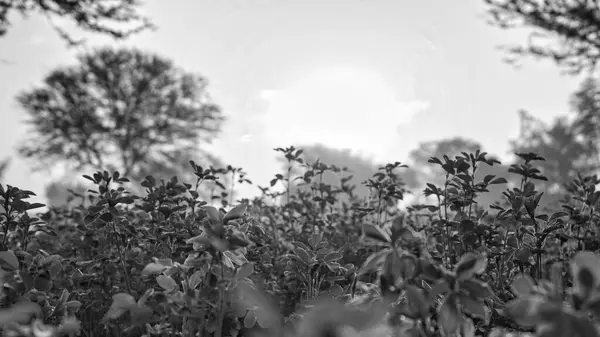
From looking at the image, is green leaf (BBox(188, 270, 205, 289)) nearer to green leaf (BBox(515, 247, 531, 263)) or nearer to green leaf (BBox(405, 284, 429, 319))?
green leaf (BBox(405, 284, 429, 319))

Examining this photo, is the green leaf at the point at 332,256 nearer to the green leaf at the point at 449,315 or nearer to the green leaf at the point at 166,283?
the green leaf at the point at 166,283

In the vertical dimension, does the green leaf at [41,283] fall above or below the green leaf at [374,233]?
below

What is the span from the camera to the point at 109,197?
176cm

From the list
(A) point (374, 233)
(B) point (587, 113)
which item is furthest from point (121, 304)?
(B) point (587, 113)

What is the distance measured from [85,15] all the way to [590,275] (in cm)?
929

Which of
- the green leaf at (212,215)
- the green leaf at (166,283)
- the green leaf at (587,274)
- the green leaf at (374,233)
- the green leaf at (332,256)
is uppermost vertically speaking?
the green leaf at (212,215)

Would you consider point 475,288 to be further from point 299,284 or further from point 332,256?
point 299,284

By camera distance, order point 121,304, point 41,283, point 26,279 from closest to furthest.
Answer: point 121,304, point 26,279, point 41,283

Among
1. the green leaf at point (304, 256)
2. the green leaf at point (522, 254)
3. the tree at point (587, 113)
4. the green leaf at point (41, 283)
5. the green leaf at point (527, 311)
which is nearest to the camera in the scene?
the green leaf at point (527, 311)

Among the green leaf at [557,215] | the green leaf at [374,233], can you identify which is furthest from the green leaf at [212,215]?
the green leaf at [557,215]

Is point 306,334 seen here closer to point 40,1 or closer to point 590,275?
point 590,275

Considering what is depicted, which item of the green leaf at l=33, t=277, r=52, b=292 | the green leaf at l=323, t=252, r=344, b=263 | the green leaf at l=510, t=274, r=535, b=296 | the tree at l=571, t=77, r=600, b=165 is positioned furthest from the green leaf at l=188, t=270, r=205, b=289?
the tree at l=571, t=77, r=600, b=165

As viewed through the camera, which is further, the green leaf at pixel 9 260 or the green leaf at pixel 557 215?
the green leaf at pixel 557 215

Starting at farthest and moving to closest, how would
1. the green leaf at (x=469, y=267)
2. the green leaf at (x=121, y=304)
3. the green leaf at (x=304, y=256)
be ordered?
1. the green leaf at (x=304, y=256)
2. the green leaf at (x=121, y=304)
3. the green leaf at (x=469, y=267)
